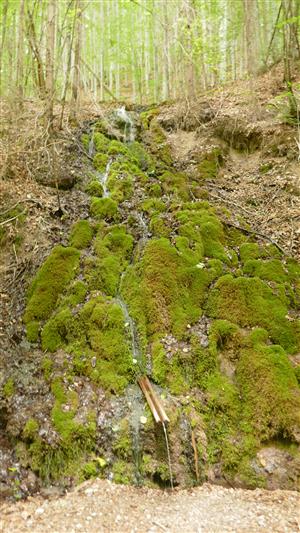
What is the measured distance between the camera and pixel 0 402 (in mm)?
4984

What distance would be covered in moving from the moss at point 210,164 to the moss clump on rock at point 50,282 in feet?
16.1

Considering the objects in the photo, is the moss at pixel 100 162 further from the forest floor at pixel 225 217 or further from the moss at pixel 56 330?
the moss at pixel 56 330

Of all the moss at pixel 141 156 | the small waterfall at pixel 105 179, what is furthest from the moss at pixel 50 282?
the moss at pixel 141 156

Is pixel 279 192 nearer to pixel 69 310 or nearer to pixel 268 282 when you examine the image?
pixel 268 282

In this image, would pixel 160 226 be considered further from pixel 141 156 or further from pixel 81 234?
pixel 141 156

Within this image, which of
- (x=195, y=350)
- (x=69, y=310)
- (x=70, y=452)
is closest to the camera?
(x=70, y=452)

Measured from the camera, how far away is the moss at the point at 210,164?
9945 mm

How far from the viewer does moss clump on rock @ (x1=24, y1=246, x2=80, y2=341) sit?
620cm

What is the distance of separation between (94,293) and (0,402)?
7.69ft

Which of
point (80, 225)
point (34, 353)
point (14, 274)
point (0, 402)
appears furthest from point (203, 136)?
point (0, 402)

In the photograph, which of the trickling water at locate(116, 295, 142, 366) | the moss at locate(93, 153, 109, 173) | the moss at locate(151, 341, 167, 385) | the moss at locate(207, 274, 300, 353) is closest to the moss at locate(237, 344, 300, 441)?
the moss at locate(207, 274, 300, 353)

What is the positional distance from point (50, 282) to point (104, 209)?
254 cm

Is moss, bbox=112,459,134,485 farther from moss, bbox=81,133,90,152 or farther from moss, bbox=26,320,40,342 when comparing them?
moss, bbox=81,133,90,152

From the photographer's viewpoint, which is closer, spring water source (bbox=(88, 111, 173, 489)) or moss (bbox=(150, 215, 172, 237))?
spring water source (bbox=(88, 111, 173, 489))
